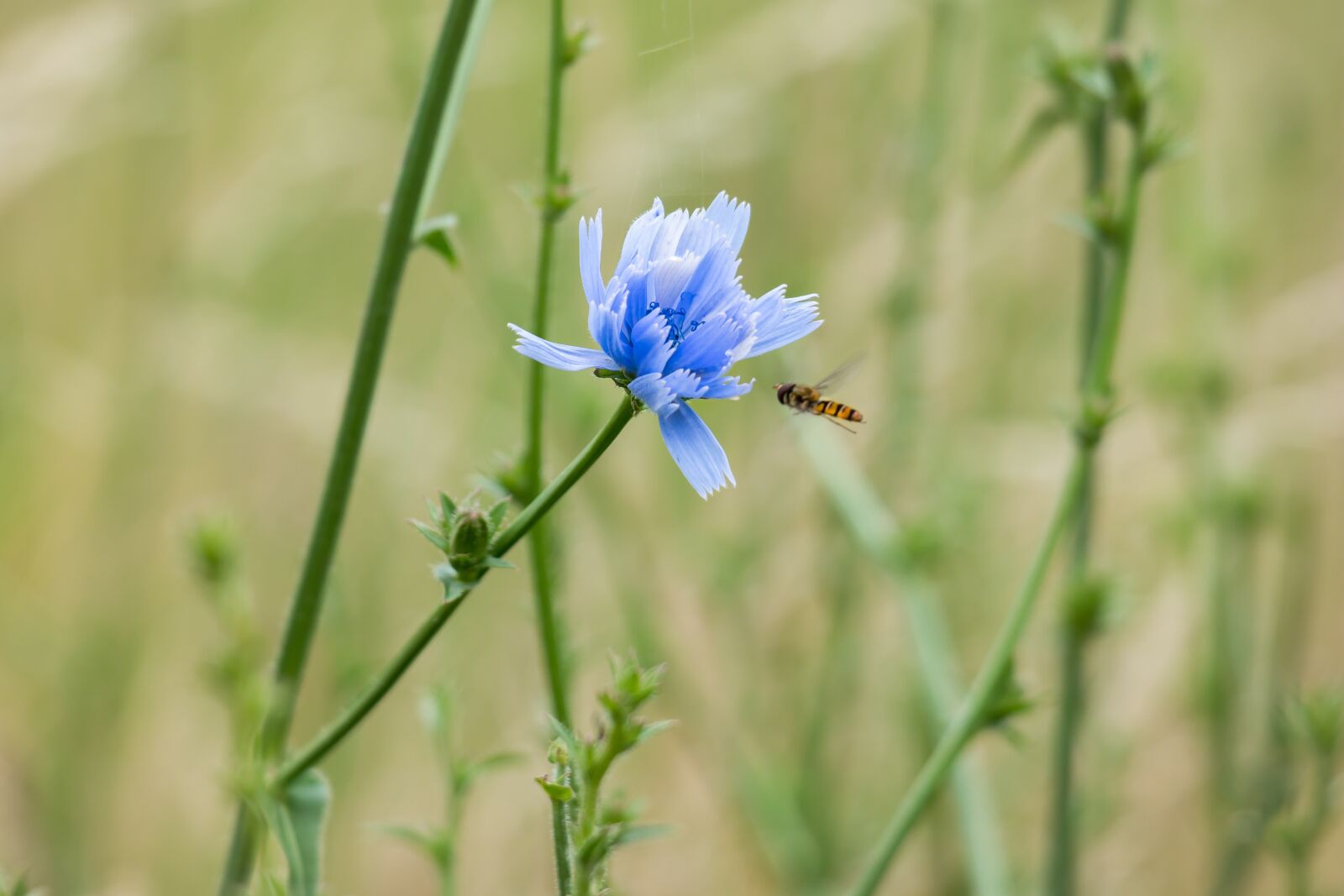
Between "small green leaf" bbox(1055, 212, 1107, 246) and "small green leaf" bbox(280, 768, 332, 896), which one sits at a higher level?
"small green leaf" bbox(1055, 212, 1107, 246)

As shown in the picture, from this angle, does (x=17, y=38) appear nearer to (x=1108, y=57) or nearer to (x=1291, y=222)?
(x=1108, y=57)

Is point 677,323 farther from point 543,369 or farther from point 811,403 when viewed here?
point 811,403

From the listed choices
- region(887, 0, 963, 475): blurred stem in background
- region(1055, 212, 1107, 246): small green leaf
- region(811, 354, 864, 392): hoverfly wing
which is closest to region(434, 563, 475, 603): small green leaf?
region(811, 354, 864, 392): hoverfly wing

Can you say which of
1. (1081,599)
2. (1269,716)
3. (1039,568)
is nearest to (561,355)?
(1039,568)

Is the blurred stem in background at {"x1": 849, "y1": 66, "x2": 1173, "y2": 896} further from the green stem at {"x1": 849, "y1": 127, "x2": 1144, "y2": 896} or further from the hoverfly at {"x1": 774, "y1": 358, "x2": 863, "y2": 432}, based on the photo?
the hoverfly at {"x1": 774, "y1": 358, "x2": 863, "y2": 432}

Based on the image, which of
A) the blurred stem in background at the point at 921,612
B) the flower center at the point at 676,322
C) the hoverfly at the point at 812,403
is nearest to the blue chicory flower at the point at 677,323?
the flower center at the point at 676,322

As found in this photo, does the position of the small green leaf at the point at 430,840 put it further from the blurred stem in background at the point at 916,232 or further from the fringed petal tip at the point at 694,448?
the blurred stem in background at the point at 916,232

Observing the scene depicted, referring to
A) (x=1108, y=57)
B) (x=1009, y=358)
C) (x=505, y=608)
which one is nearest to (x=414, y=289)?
(x=505, y=608)
